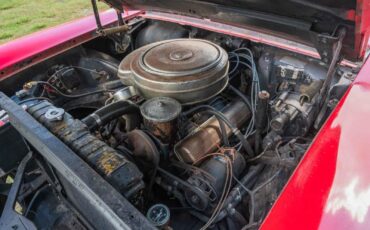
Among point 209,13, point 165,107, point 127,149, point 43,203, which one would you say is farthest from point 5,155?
point 209,13

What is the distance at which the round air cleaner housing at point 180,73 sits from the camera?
1.31 m

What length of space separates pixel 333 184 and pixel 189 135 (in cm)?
62

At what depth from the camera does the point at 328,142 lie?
99 centimetres

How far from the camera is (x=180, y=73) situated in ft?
4.33

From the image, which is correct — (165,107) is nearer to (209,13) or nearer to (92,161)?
(92,161)

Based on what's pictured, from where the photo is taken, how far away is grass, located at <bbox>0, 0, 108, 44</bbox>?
16.2ft

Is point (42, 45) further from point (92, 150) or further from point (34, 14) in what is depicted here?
point (34, 14)

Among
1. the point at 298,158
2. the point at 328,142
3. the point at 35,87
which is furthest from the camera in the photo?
the point at 35,87

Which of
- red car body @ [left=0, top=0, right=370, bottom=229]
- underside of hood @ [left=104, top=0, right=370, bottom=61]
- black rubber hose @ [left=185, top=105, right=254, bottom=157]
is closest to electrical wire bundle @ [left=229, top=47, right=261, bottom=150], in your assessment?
black rubber hose @ [left=185, top=105, right=254, bottom=157]

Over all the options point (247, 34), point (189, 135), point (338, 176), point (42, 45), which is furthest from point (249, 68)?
point (42, 45)

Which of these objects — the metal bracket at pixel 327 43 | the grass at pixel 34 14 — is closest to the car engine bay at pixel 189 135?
the metal bracket at pixel 327 43

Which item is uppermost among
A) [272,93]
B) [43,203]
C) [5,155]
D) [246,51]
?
[246,51]

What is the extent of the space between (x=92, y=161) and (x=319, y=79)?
3.47 feet

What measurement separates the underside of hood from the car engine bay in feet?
→ 0.54
